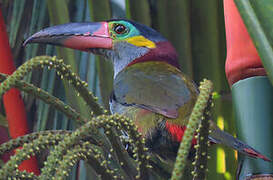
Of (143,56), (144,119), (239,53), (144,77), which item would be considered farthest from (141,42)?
(239,53)

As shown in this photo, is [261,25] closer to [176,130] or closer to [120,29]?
[176,130]

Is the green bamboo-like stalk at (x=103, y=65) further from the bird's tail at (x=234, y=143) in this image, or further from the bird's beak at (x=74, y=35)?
the bird's tail at (x=234, y=143)

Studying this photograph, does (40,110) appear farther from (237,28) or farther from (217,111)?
(237,28)

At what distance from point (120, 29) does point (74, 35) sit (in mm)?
185

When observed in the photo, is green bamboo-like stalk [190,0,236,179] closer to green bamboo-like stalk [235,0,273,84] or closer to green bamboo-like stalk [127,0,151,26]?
green bamboo-like stalk [127,0,151,26]

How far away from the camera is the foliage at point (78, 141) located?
55 centimetres

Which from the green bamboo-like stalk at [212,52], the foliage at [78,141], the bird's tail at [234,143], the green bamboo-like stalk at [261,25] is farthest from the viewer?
the green bamboo-like stalk at [212,52]

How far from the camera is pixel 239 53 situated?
86 centimetres

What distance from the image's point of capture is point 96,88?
1474 mm

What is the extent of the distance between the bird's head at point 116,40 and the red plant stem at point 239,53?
1.37 feet

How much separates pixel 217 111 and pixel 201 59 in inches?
6.7

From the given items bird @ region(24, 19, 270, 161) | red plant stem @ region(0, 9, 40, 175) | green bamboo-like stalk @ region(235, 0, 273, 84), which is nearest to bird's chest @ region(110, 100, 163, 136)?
bird @ region(24, 19, 270, 161)

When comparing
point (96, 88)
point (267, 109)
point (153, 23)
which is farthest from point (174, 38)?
point (267, 109)

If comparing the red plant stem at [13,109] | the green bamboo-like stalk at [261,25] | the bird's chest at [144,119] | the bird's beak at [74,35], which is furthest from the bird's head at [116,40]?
the green bamboo-like stalk at [261,25]
